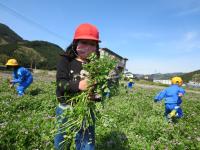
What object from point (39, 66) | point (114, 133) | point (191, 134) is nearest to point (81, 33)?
point (114, 133)

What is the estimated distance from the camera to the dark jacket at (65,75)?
3840 mm

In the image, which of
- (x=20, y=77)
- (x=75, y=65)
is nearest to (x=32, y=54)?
(x=20, y=77)

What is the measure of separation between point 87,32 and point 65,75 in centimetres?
60

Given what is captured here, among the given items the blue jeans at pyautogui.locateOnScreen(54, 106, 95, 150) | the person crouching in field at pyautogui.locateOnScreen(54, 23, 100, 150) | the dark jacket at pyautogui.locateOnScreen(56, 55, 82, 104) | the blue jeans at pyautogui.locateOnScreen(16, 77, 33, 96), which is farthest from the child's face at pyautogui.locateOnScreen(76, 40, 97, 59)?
the blue jeans at pyautogui.locateOnScreen(16, 77, 33, 96)

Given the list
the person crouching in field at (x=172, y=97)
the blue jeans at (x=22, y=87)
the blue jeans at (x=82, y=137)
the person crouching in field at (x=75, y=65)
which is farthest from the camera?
the blue jeans at (x=22, y=87)

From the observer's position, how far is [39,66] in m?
62.2

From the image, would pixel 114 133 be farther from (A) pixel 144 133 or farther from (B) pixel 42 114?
(B) pixel 42 114

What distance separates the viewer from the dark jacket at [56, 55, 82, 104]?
3.84m

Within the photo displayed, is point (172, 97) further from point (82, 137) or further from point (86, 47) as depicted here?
point (86, 47)

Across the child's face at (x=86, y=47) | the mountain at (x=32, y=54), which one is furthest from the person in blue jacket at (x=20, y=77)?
the mountain at (x=32, y=54)

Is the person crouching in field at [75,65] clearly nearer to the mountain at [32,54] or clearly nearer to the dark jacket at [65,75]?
the dark jacket at [65,75]

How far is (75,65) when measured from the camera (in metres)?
3.96

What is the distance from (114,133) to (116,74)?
145 inches

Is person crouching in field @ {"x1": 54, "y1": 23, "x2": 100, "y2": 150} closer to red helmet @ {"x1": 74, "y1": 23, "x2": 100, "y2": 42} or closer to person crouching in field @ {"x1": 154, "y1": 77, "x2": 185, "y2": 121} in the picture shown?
red helmet @ {"x1": 74, "y1": 23, "x2": 100, "y2": 42}
